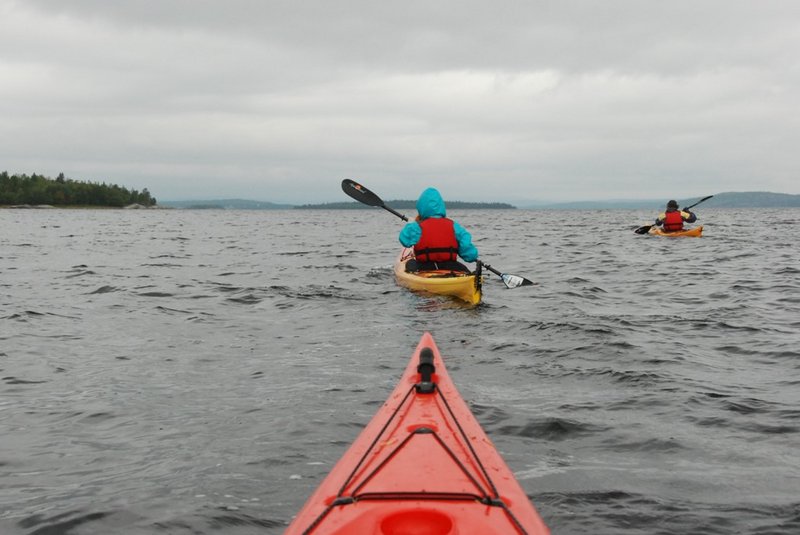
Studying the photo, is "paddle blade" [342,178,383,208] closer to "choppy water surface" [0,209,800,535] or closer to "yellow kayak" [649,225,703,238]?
"choppy water surface" [0,209,800,535]

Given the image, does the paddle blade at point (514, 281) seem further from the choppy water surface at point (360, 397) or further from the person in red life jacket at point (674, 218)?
the person in red life jacket at point (674, 218)

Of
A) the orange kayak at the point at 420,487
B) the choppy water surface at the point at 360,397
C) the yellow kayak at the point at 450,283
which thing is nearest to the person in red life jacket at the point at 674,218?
the choppy water surface at the point at 360,397

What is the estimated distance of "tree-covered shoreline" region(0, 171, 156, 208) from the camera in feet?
353

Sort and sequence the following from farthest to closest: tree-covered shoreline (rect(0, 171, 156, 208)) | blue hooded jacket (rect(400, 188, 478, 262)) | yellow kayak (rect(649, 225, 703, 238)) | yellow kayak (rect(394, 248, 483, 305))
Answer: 1. tree-covered shoreline (rect(0, 171, 156, 208))
2. yellow kayak (rect(649, 225, 703, 238))
3. blue hooded jacket (rect(400, 188, 478, 262))
4. yellow kayak (rect(394, 248, 483, 305))

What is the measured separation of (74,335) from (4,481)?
4761 millimetres

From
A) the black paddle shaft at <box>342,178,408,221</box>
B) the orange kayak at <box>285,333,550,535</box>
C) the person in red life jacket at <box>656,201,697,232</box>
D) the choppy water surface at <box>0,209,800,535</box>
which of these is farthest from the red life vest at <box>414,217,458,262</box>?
the person in red life jacket at <box>656,201,697,232</box>

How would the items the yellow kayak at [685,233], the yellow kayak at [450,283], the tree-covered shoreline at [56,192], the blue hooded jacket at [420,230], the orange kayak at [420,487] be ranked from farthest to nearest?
1. the tree-covered shoreline at [56,192]
2. the yellow kayak at [685,233]
3. the blue hooded jacket at [420,230]
4. the yellow kayak at [450,283]
5. the orange kayak at [420,487]

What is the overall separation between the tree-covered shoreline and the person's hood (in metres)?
113

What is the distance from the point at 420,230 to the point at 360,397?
215 inches

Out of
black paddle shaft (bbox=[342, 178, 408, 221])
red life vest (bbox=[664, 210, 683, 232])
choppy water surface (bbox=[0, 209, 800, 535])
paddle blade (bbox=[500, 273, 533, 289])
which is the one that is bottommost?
choppy water surface (bbox=[0, 209, 800, 535])

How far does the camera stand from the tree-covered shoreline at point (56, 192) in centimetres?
10762

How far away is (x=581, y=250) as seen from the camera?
24438 mm

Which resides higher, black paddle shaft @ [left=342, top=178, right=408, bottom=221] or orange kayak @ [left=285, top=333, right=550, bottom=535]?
black paddle shaft @ [left=342, top=178, right=408, bottom=221]

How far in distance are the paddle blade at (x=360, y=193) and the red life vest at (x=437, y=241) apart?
12.3ft
